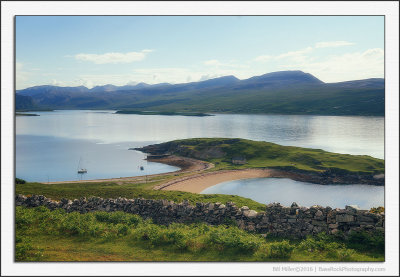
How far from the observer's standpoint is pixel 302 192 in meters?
58.0

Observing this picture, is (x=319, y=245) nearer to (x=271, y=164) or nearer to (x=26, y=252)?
(x=26, y=252)

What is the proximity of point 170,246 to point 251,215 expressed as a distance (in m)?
5.14

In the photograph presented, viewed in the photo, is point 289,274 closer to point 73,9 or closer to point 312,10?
point 312,10

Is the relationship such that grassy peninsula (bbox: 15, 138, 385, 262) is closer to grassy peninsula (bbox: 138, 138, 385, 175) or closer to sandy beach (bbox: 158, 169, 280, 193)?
sandy beach (bbox: 158, 169, 280, 193)

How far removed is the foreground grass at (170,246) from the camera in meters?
12.9

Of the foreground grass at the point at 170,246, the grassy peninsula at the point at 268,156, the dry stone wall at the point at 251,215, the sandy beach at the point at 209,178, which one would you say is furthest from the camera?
the grassy peninsula at the point at 268,156

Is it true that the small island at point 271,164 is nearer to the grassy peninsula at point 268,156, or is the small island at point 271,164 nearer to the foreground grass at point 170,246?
the grassy peninsula at point 268,156

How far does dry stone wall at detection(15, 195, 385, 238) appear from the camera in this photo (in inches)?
569

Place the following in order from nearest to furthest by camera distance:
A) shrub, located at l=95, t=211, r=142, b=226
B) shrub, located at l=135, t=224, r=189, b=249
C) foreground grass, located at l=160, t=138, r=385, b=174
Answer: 1. shrub, located at l=135, t=224, r=189, b=249
2. shrub, located at l=95, t=211, r=142, b=226
3. foreground grass, located at l=160, t=138, r=385, b=174

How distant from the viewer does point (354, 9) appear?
46.0ft

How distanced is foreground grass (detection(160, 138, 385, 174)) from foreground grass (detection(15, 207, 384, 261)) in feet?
192

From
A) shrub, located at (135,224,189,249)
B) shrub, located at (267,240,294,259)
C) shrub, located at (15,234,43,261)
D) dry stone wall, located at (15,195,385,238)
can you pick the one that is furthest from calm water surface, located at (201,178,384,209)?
shrub, located at (15,234,43,261)

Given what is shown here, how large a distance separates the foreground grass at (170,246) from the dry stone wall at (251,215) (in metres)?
0.67

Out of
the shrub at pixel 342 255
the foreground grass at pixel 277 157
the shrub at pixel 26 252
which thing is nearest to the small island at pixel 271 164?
the foreground grass at pixel 277 157
